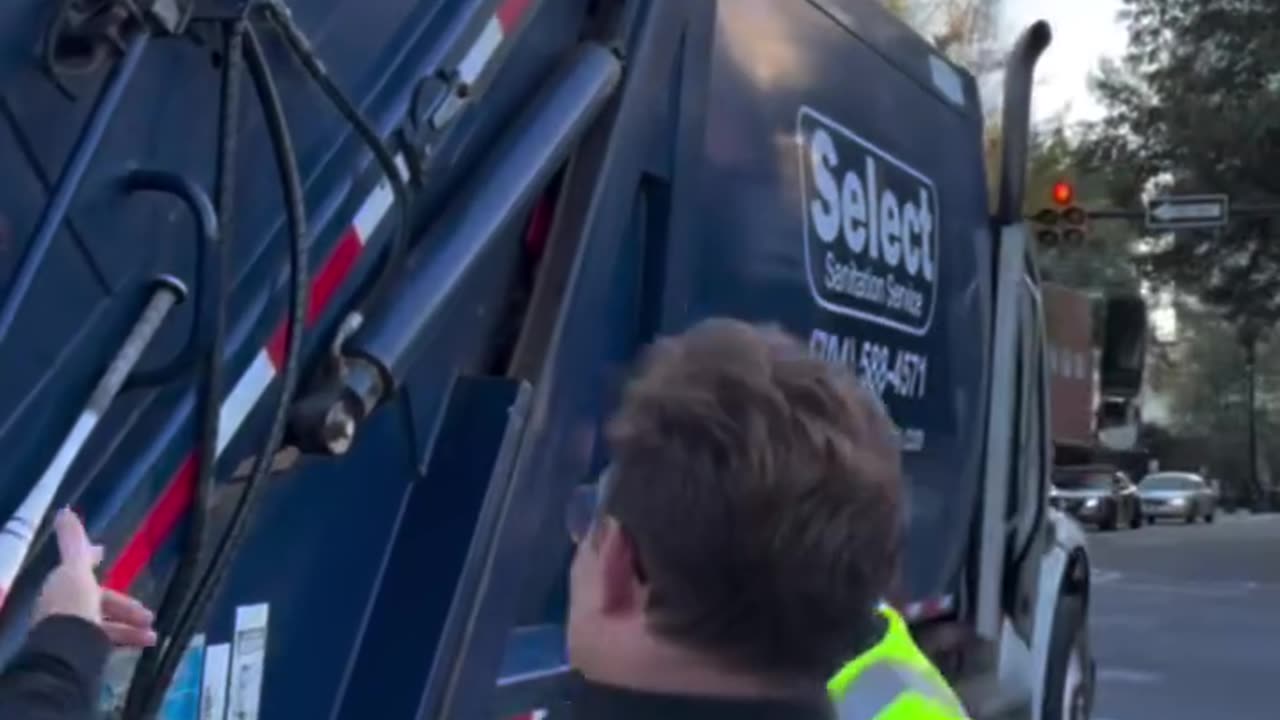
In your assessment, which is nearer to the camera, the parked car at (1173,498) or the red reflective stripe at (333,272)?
the red reflective stripe at (333,272)

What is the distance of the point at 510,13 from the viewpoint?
328 centimetres

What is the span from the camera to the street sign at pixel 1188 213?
2844cm

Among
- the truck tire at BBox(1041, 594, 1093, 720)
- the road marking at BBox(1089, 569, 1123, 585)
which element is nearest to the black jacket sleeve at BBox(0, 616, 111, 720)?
the truck tire at BBox(1041, 594, 1093, 720)

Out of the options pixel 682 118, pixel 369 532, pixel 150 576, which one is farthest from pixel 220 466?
pixel 682 118

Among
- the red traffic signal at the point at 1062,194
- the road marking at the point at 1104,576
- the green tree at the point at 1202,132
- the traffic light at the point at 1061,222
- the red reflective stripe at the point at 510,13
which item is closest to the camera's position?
the red reflective stripe at the point at 510,13

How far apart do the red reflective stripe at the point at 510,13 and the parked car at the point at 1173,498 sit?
46473 mm

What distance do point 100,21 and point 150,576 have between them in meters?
0.63

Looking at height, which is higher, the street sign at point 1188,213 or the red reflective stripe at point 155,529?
the street sign at point 1188,213

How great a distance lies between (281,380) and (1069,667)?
4.90m

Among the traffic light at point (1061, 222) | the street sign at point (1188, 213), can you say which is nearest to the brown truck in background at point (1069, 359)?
the traffic light at point (1061, 222)

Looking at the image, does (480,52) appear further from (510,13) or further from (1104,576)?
(1104,576)

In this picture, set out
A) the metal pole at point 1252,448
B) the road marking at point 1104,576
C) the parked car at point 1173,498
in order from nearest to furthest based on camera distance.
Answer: the road marking at point 1104,576
the parked car at point 1173,498
the metal pole at point 1252,448

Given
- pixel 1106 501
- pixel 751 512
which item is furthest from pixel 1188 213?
pixel 751 512

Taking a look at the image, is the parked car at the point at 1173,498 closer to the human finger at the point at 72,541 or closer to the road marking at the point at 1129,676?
the road marking at the point at 1129,676
